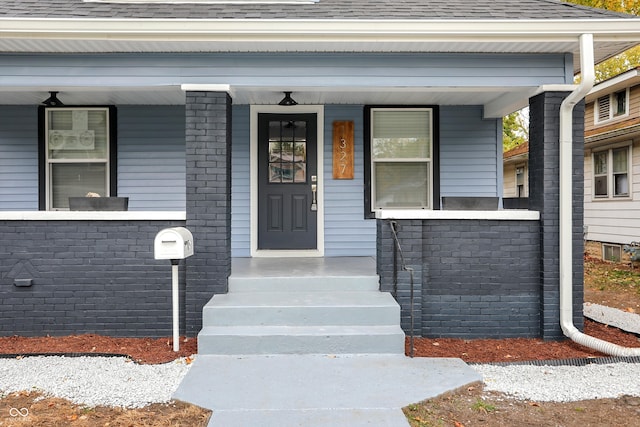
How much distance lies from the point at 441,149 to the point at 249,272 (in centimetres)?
305

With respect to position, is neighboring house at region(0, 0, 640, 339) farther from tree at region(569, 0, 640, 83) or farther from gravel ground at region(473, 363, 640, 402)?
tree at region(569, 0, 640, 83)

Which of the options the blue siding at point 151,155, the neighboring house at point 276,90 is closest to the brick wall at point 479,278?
the neighboring house at point 276,90

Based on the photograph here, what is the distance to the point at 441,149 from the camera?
607cm

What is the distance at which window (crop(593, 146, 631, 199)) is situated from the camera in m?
10.4

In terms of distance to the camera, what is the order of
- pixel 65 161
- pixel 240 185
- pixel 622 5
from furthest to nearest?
pixel 622 5
pixel 240 185
pixel 65 161

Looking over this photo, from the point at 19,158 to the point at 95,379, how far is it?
3.89 m

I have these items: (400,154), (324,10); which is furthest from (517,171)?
(324,10)

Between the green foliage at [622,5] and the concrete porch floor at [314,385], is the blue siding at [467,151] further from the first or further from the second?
the green foliage at [622,5]

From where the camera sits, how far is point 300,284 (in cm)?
456

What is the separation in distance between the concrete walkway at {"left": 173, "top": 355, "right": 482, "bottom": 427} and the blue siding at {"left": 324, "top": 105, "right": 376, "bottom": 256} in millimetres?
2411

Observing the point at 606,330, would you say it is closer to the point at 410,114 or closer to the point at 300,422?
the point at 410,114

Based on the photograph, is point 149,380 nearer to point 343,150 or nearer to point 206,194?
point 206,194

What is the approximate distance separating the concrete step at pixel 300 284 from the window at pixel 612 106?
979 centimetres

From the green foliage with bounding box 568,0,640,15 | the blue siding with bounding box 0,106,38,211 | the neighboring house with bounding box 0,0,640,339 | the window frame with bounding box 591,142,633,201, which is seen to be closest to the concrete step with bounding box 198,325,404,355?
the neighboring house with bounding box 0,0,640,339
